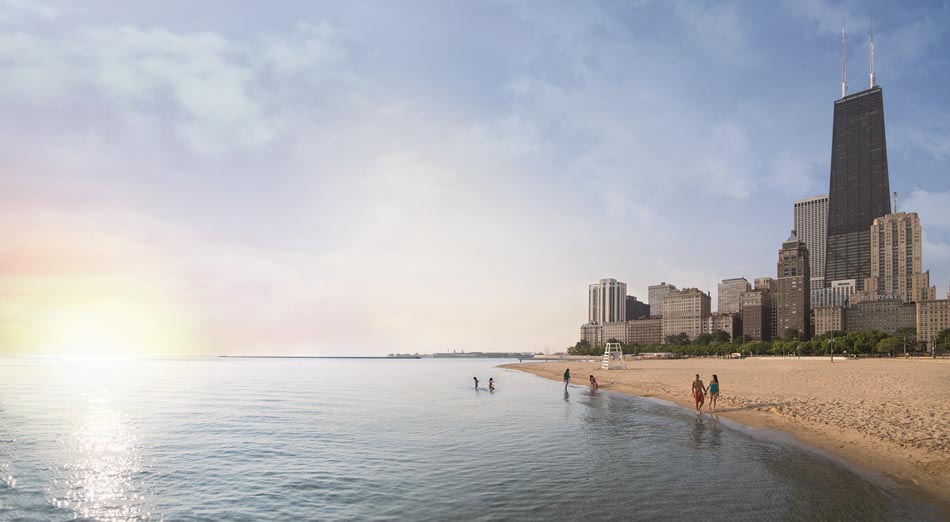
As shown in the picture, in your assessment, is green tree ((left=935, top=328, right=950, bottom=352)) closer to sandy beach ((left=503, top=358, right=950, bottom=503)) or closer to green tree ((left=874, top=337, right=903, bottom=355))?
green tree ((left=874, top=337, right=903, bottom=355))

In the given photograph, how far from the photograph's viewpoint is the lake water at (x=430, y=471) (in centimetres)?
1652

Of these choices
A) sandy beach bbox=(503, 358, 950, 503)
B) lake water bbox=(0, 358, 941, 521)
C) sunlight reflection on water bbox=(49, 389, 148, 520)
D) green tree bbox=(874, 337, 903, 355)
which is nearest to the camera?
lake water bbox=(0, 358, 941, 521)

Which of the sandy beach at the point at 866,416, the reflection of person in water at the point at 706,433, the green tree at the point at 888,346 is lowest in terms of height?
the green tree at the point at 888,346

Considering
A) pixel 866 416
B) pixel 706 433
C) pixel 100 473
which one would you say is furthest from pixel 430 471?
pixel 866 416

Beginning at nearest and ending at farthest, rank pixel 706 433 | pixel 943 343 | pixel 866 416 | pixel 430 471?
pixel 430 471 → pixel 866 416 → pixel 706 433 → pixel 943 343

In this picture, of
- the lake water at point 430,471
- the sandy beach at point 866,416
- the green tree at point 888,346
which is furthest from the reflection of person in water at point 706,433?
the green tree at point 888,346

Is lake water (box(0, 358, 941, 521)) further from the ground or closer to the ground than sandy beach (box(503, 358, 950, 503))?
closer to the ground

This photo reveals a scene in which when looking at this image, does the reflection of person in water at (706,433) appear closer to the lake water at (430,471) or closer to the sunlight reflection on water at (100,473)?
the lake water at (430,471)

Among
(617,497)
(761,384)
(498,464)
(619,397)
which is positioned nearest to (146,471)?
(498,464)

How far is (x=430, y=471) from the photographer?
21516mm

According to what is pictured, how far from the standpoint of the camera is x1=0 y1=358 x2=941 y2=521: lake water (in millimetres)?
16516

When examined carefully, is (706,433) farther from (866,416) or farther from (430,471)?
(430,471)

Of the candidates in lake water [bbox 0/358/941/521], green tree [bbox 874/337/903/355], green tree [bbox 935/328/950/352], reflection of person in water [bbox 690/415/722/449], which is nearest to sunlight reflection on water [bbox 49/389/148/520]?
lake water [bbox 0/358/941/521]

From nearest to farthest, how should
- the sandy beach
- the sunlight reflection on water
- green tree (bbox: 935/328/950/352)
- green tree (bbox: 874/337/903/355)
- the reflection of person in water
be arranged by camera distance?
the sunlight reflection on water
the sandy beach
the reflection of person in water
green tree (bbox: 874/337/903/355)
green tree (bbox: 935/328/950/352)
